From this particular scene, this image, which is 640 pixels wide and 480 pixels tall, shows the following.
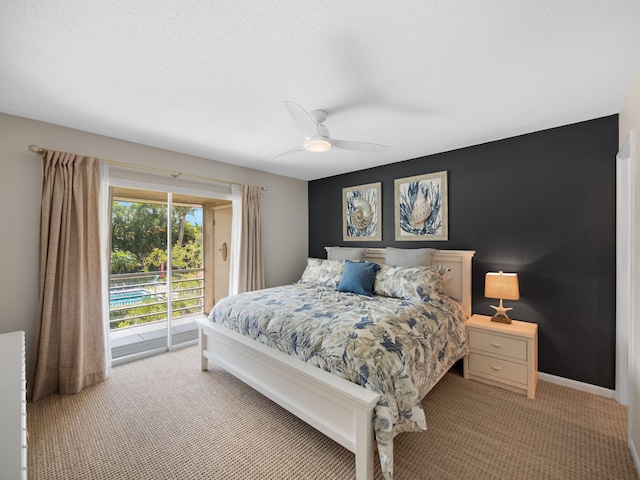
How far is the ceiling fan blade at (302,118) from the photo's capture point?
1.85 meters

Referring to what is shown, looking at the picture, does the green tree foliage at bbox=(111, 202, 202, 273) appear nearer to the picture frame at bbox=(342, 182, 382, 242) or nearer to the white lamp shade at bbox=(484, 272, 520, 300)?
the picture frame at bbox=(342, 182, 382, 242)

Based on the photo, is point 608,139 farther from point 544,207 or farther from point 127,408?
point 127,408

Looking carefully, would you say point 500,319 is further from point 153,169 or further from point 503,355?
point 153,169

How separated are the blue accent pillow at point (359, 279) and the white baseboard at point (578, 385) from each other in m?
1.81

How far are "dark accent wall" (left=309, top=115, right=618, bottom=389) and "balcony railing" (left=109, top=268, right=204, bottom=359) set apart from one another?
358 centimetres

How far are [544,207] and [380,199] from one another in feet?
6.05

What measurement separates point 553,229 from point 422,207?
132cm

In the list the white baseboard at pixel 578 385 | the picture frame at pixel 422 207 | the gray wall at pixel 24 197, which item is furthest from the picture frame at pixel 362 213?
the gray wall at pixel 24 197

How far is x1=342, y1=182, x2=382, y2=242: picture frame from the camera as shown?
407 cm

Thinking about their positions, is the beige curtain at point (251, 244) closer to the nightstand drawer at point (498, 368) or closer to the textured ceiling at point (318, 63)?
the textured ceiling at point (318, 63)

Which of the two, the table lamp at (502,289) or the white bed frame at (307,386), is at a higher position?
the table lamp at (502,289)

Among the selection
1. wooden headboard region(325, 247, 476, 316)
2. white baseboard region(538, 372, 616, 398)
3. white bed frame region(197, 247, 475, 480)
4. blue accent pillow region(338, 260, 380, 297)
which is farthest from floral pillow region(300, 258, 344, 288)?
white baseboard region(538, 372, 616, 398)

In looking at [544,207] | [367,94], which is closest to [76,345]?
[367,94]

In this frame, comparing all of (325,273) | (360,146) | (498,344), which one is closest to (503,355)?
(498,344)
